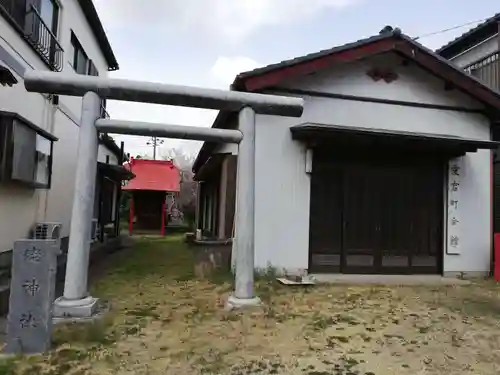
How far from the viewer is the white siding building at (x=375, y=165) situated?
26.4 ft

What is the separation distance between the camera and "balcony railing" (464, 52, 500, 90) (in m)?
11.3

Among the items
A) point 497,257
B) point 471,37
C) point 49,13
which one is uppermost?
point 471,37

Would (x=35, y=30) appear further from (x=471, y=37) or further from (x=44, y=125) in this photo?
(x=471, y=37)

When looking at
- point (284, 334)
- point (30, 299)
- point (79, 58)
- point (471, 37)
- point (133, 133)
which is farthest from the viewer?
point (471, 37)

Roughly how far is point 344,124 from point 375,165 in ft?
3.60

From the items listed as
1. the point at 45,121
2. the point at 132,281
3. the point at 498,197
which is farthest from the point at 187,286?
the point at 498,197

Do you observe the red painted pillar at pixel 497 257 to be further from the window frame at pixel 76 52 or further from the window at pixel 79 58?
the window at pixel 79 58

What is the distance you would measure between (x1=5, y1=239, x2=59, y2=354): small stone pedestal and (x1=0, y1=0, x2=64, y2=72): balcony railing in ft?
12.5

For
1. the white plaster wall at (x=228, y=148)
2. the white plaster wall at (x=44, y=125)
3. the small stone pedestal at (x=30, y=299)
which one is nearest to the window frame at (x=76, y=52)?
the white plaster wall at (x=44, y=125)

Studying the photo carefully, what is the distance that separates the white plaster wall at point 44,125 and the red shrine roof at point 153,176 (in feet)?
24.6

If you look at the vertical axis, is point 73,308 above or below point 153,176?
below

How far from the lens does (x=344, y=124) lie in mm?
8648

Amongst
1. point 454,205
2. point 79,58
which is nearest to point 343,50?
point 454,205

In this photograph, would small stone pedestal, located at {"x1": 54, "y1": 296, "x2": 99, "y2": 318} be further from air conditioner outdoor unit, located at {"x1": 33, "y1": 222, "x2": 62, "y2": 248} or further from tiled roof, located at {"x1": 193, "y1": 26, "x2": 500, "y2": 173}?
tiled roof, located at {"x1": 193, "y1": 26, "x2": 500, "y2": 173}
